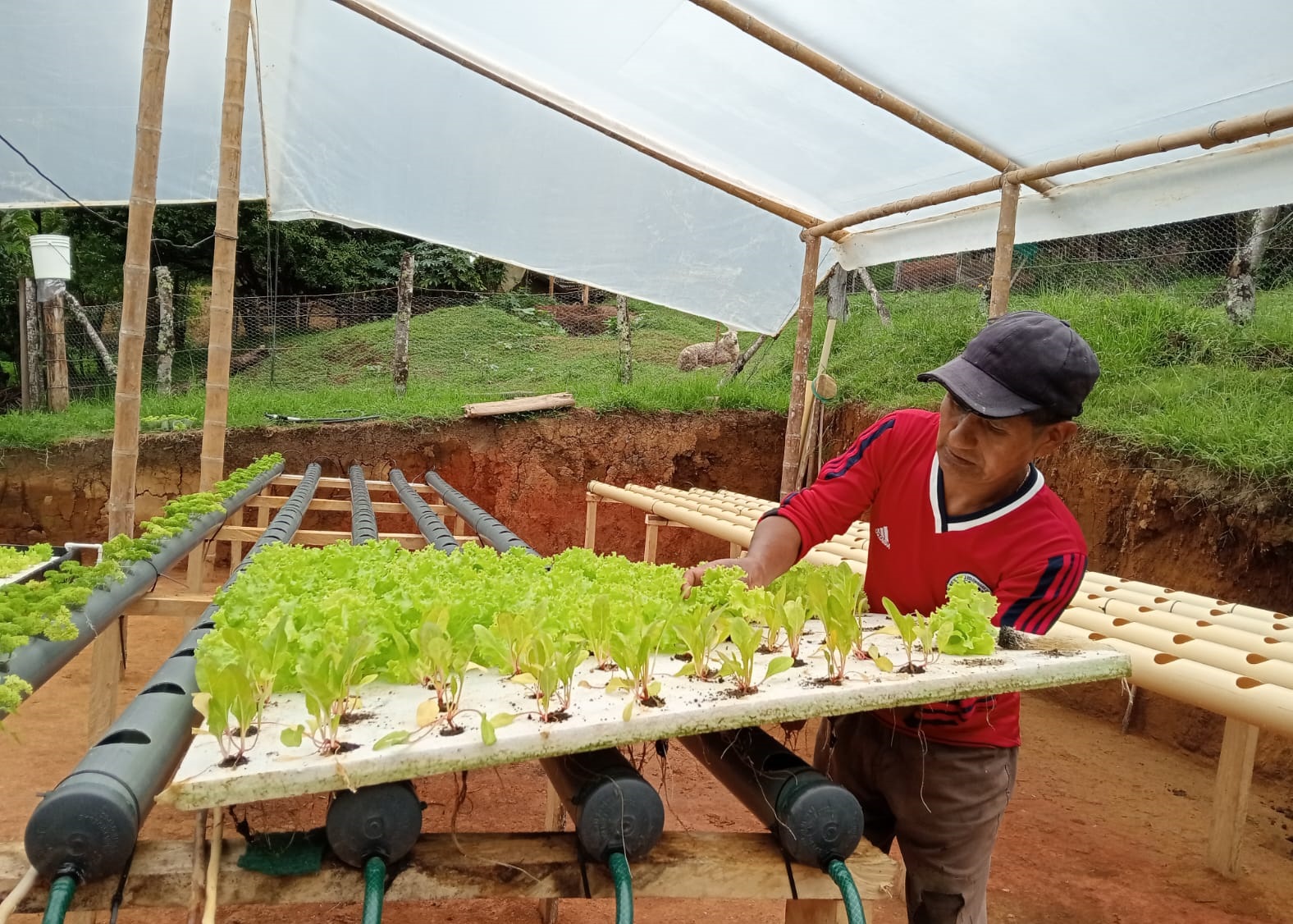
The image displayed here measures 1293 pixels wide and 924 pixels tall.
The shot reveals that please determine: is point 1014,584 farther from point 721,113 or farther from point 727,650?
point 721,113

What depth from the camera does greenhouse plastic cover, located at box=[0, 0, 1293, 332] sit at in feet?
12.0

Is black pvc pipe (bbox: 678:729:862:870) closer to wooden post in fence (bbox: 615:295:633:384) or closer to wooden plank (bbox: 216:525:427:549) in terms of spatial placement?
wooden plank (bbox: 216:525:427:549)

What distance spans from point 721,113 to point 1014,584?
4052 millimetres

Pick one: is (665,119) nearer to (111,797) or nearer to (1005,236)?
(1005,236)

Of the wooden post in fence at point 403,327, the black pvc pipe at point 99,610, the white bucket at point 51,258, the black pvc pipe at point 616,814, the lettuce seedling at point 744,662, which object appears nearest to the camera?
the black pvc pipe at point 616,814

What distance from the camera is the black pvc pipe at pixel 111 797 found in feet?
3.88

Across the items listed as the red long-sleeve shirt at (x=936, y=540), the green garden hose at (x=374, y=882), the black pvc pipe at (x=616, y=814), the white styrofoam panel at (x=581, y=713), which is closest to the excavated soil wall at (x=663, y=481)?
the red long-sleeve shirt at (x=936, y=540)

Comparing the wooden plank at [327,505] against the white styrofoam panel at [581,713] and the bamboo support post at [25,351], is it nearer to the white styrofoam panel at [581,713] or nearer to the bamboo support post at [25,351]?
the white styrofoam panel at [581,713]

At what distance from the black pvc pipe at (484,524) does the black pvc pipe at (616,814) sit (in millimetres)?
1546

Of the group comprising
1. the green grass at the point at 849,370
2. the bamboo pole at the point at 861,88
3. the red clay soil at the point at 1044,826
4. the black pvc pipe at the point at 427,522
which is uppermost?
the bamboo pole at the point at 861,88

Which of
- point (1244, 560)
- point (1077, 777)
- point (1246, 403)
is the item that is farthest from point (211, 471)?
point (1246, 403)

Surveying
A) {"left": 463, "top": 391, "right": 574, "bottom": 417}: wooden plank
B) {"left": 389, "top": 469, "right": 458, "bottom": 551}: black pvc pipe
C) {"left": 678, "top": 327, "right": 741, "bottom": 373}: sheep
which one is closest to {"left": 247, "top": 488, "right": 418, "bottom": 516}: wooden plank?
{"left": 389, "top": 469, "right": 458, "bottom": 551}: black pvc pipe

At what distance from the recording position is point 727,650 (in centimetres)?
166

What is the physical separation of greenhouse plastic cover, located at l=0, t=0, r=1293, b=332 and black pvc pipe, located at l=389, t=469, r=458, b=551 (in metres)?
1.98
